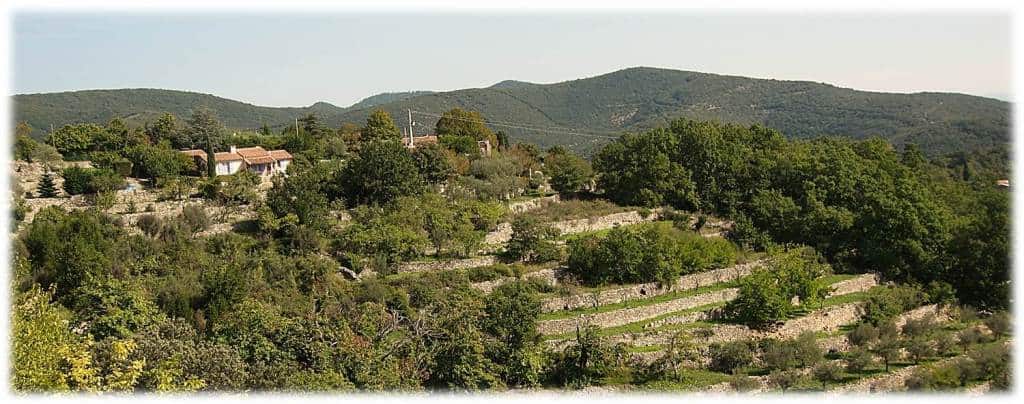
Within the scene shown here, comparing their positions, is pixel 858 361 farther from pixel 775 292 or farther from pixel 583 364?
pixel 583 364

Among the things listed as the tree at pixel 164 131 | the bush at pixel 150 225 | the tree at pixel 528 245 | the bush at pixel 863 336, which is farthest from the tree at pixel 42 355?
the tree at pixel 164 131

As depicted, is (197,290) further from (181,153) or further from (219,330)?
(181,153)

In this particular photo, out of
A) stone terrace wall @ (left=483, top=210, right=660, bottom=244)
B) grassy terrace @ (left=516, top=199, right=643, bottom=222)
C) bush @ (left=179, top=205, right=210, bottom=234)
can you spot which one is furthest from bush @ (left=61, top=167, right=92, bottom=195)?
grassy terrace @ (left=516, top=199, right=643, bottom=222)

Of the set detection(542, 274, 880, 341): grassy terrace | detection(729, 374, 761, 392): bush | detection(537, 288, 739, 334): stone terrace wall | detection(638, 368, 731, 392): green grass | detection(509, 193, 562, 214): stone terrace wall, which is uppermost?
detection(509, 193, 562, 214): stone terrace wall

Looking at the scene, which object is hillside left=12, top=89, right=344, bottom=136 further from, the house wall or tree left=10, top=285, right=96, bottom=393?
tree left=10, top=285, right=96, bottom=393

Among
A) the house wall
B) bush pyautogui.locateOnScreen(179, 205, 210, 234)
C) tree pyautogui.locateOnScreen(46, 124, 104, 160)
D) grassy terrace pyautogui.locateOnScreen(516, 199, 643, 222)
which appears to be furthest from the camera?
tree pyautogui.locateOnScreen(46, 124, 104, 160)
